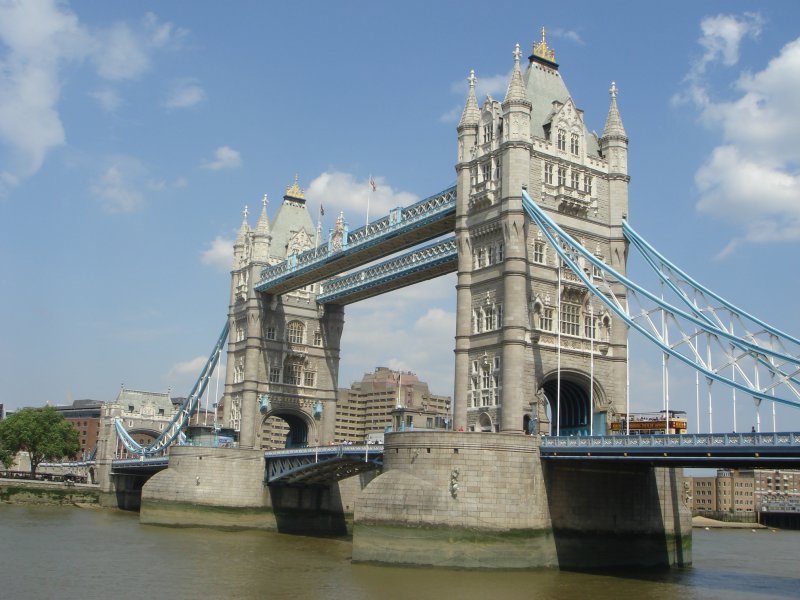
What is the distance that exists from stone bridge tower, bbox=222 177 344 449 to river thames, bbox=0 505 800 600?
19.0 metres

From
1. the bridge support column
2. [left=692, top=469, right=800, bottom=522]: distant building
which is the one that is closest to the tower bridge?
the bridge support column

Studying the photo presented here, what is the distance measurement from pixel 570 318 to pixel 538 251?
4.14 metres

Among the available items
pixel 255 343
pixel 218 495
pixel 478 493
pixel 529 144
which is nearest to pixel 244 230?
pixel 255 343

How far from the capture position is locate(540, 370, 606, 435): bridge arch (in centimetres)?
5021

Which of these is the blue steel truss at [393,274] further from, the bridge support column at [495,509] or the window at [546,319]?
the bridge support column at [495,509]

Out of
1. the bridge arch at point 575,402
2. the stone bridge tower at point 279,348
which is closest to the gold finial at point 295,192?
the stone bridge tower at point 279,348

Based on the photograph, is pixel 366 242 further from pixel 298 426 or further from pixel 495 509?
pixel 495 509

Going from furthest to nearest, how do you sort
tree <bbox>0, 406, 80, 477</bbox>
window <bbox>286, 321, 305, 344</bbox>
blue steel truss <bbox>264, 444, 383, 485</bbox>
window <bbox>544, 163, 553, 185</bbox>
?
tree <bbox>0, 406, 80, 477</bbox> → window <bbox>286, 321, 305, 344</bbox> → blue steel truss <bbox>264, 444, 383, 485</bbox> → window <bbox>544, 163, 553, 185</bbox>

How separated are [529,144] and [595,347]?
38.2ft

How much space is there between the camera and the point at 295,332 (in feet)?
257

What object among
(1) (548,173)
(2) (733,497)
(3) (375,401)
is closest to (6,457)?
(3) (375,401)

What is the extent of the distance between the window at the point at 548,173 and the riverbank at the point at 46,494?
209 ft

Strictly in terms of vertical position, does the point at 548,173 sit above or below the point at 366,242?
above

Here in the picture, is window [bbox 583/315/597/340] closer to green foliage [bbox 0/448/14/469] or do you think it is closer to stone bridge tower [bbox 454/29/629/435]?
stone bridge tower [bbox 454/29/629/435]
